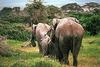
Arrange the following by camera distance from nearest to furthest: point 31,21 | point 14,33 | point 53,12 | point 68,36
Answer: point 68,36
point 14,33
point 31,21
point 53,12

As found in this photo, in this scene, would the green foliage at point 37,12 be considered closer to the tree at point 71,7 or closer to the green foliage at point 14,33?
the green foliage at point 14,33

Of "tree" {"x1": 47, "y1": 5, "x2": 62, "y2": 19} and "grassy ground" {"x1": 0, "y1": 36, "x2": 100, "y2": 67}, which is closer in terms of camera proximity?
"grassy ground" {"x1": 0, "y1": 36, "x2": 100, "y2": 67}

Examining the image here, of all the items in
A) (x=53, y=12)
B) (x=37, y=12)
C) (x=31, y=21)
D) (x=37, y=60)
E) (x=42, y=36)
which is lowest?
(x=53, y=12)

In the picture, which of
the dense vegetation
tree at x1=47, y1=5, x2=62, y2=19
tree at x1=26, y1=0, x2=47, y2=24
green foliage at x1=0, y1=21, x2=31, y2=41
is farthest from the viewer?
tree at x1=47, y1=5, x2=62, y2=19

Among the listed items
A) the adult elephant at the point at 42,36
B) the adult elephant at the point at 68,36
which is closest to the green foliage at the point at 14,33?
the adult elephant at the point at 42,36

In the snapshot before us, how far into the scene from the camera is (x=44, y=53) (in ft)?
54.0

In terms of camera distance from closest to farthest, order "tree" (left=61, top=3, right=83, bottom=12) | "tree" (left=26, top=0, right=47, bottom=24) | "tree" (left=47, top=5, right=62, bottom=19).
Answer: "tree" (left=26, top=0, right=47, bottom=24)
"tree" (left=47, top=5, right=62, bottom=19)
"tree" (left=61, top=3, right=83, bottom=12)

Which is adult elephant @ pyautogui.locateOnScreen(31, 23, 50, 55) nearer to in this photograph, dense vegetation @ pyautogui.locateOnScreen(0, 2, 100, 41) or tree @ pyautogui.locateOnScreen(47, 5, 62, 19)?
dense vegetation @ pyautogui.locateOnScreen(0, 2, 100, 41)

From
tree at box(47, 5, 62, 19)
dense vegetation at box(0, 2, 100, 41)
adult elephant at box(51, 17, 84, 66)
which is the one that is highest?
adult elephant at box(51, 17, 84, 66)

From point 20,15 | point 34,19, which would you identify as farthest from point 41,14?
point 20,15

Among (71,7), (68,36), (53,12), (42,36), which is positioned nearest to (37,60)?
(68,36)

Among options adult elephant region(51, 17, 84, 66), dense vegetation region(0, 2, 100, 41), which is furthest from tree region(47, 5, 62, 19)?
adult elephant region(51, 17, 84, 66)

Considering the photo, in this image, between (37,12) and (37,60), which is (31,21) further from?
(37,60)

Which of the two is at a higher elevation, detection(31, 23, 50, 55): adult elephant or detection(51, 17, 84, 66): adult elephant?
detection(51, 17, 84, 66): adult elephant
